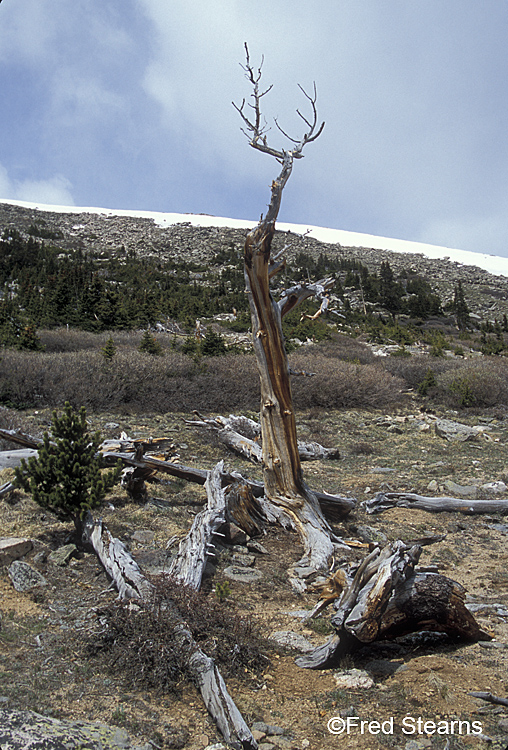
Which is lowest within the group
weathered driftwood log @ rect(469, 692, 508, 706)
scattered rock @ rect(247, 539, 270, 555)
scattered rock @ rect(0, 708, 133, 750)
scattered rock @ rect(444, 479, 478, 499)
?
scattered rock @ rect(247, 539, 270, 555)

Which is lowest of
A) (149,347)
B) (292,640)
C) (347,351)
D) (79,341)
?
(292,640)

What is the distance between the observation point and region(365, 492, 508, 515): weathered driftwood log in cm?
683

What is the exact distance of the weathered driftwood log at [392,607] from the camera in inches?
123

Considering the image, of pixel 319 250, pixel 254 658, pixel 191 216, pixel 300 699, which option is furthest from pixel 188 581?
pixel 191 216

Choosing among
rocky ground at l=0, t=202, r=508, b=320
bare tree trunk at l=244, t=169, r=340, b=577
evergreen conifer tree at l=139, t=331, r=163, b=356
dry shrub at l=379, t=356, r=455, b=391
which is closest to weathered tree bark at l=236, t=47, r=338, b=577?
bare tree trunk at l=244, t=169, r=340, b=577

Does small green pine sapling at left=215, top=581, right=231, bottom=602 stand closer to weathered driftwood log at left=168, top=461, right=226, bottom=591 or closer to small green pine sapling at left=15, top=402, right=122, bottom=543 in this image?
weathered driftwood log at left=168, top=461, right=226, bottom=591

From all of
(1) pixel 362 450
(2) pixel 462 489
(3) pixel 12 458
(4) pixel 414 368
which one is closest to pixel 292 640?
(3) pixel 12 458

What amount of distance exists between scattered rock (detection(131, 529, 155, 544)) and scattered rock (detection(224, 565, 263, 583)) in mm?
951

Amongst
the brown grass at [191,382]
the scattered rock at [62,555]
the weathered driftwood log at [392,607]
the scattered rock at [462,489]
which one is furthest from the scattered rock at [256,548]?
the brown grass at [191,382]

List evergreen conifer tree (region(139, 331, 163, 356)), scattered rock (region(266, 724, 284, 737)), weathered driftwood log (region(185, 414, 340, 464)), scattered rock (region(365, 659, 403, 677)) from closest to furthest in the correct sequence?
scattered rock (region(266, 724, 284, 737)) → scattered rock (region(365, 659, 403, 677)) → weathered driftwood log (region(185, 414, 340, 464)) → evergreen conifer tree (region(139, 331, 163, 356))

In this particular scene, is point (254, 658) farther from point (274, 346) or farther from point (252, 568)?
point (274, 346)

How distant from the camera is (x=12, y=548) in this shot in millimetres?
4188

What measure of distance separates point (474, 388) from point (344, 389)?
14.7 ft

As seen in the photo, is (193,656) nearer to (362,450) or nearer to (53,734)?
(53,734)
